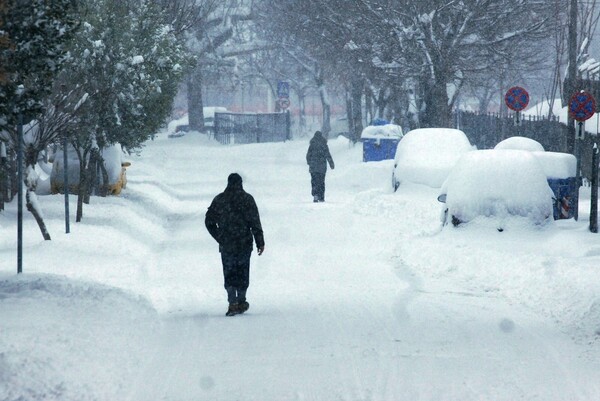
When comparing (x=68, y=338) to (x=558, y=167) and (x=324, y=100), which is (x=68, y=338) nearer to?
(x=558, y=167)

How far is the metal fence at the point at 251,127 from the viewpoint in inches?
2445

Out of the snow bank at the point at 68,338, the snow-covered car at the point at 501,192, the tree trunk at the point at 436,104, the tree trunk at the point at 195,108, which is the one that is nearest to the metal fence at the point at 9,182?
the snow-covered car at the point at 501,192

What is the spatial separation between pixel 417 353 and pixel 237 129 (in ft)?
175

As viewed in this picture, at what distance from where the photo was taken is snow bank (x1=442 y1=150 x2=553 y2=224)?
16.2m

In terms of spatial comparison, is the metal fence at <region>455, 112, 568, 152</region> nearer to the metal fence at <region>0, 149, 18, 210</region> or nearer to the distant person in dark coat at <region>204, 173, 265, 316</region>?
the metal fence at <region>0, 149, 18, 210</region>

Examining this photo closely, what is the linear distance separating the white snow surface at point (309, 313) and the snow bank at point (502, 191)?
283 millimetres

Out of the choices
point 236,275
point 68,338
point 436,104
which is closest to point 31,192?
point 236,275

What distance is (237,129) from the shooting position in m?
62.2

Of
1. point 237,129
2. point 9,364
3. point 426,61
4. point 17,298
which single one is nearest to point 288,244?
point 17,298

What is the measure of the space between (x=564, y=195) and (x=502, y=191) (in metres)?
3.62

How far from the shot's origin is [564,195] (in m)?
19.4

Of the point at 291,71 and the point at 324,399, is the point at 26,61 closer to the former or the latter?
the point at 324,399

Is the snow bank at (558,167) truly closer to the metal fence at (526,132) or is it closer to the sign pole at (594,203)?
the sign pole at (594,203)

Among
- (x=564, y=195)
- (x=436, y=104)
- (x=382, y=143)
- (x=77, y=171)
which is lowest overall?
(x=382, y=143)
